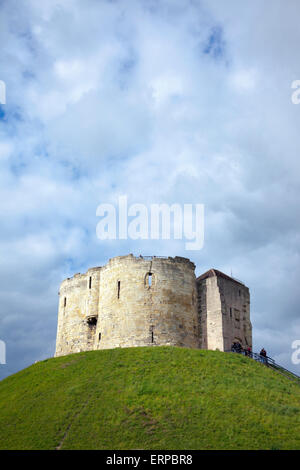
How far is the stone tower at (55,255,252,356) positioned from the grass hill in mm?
3213

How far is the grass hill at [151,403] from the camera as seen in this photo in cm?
2478

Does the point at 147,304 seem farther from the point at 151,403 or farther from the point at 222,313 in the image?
the point at 151,403

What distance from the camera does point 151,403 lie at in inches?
1104

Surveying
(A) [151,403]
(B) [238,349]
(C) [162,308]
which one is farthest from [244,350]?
(A) [151,403]

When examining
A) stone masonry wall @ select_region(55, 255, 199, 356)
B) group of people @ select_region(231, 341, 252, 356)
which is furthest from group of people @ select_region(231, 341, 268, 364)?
stone masonry wall @ select_region(55, 255, 199, 356)

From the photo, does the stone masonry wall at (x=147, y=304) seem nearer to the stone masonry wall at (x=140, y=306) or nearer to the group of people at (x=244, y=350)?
the stone masonry wall at (x=140, y=306)

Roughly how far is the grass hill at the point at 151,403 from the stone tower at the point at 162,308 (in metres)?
3.21

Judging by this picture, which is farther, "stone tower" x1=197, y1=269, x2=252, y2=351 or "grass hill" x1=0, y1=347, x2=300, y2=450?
"stone tower" x1=197, y1=269, x2=252, y2=351

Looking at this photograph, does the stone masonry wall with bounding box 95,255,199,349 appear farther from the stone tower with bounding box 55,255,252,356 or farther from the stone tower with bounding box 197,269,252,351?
the stone tower with bounding box 197,269,252,351

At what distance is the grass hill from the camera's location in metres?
24.8

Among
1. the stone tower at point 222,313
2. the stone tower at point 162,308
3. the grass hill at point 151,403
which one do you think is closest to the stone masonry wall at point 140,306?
the stone tower at point 162,308

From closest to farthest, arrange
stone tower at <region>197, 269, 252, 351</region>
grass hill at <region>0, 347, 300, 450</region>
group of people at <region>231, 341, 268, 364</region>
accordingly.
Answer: grass hill at <region>0, 347, 300, 450</region> → group of people at <region>231, 341, 268, 364</region> → stone tower at <region>197, 269, 252, 351</region>

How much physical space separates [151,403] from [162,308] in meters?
12.8
